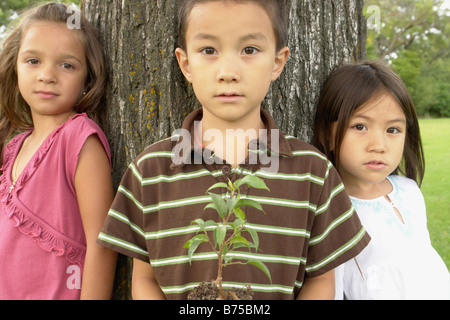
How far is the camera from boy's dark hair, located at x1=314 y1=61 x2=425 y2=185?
203 centimetres

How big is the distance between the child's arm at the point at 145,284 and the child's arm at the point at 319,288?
0.53 meters

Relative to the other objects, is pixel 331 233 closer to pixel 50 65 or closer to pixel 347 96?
pixel 347 96

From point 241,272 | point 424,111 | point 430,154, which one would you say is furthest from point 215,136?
point 424,111

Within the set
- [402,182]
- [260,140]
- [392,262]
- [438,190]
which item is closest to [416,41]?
[438,190]

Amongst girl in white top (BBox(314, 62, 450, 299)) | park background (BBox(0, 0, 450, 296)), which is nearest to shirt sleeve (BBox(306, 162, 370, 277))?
girl in white top (BBox(314, 62, 450, 299))

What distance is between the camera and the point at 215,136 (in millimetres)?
1711

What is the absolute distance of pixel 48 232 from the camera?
1926 millimetres

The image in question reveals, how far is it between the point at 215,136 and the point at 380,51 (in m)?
31.6

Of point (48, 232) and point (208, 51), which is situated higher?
point (208, 51)

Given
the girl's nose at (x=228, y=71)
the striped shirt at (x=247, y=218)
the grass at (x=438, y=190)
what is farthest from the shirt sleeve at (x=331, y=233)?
the grass at (x=438, y=190)

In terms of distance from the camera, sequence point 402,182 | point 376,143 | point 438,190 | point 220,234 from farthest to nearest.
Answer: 1. point 438,190
2. point 402,182
3. point 376,143
4. point 220,234

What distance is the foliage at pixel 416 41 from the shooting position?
27694 millimetres

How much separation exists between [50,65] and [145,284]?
105 centimetres
